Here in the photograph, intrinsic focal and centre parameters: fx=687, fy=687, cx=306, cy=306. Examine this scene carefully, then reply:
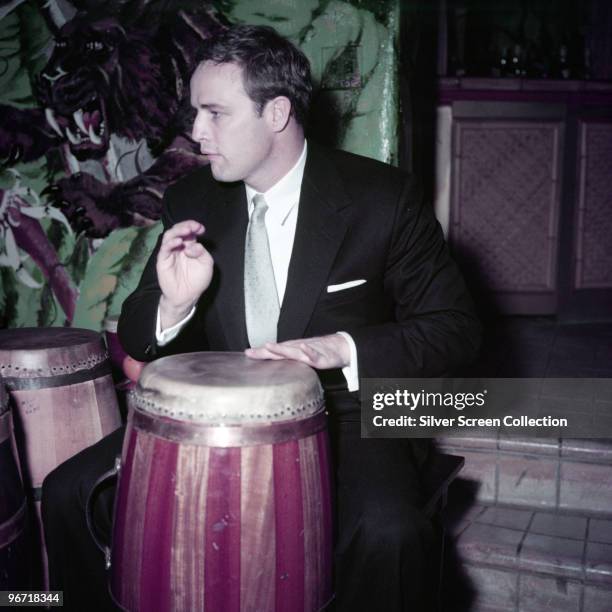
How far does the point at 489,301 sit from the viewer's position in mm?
4551

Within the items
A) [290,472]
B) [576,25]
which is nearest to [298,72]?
[290,472]

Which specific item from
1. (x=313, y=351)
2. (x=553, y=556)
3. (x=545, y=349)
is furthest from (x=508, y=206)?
(x=313, y=351)

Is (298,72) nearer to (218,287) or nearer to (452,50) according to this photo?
(218,287)

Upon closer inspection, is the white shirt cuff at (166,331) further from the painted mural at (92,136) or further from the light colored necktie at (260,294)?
the painted mural at (92,136)

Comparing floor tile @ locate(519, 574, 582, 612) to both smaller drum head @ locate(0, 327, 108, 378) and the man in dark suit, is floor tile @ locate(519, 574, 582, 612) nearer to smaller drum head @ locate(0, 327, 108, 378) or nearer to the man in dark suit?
the man in dark suit

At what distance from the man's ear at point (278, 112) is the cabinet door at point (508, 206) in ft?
8.85

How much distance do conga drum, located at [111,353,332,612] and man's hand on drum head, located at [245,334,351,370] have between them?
12 cm

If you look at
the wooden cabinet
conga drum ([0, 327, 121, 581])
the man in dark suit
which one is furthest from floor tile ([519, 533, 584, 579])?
the wooden cabinet

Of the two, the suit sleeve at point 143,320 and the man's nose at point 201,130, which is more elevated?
the man's nose at point 201,130

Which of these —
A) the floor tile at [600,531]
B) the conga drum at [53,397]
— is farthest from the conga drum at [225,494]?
the floor tile at [600,531]

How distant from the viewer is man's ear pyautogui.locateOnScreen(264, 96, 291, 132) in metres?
1.83

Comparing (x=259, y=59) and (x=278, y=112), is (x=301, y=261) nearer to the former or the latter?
(x=278, y=112)

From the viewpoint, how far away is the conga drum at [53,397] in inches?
71.1

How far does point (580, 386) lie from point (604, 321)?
1.60 m
